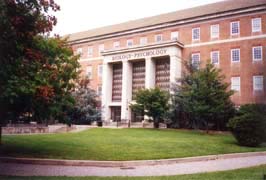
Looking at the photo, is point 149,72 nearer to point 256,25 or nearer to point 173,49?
point 173,49

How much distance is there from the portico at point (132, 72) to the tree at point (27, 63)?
24338mm

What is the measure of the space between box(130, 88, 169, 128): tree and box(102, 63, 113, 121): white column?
12.1 metres

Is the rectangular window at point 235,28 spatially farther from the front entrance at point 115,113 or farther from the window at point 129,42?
the front entrance at point 115,113

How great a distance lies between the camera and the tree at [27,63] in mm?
8318

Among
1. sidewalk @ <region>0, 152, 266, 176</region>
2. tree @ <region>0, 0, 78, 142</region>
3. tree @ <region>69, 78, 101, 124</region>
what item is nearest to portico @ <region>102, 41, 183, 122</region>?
tree @ <region>69, 78, 101, 124</region>

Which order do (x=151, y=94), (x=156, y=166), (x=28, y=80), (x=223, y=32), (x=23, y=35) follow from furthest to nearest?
(x=223, y=32)
(x=151, y=94)
(x=156, y=166)
(x=28, y=80)
(x=23, y=35)

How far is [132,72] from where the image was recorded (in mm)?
41625

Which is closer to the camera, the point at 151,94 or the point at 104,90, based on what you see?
the point at 151,94

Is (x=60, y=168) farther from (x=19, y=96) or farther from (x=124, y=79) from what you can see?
(x=124, y=79)

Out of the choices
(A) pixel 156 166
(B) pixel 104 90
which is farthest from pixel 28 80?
(B) pixel 104 90

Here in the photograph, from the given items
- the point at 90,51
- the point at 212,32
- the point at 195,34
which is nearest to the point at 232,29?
the point at 212,32

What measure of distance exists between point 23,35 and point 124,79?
31.8 meters

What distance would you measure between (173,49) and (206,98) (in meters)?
11.4

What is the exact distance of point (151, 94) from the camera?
30.1 metres
